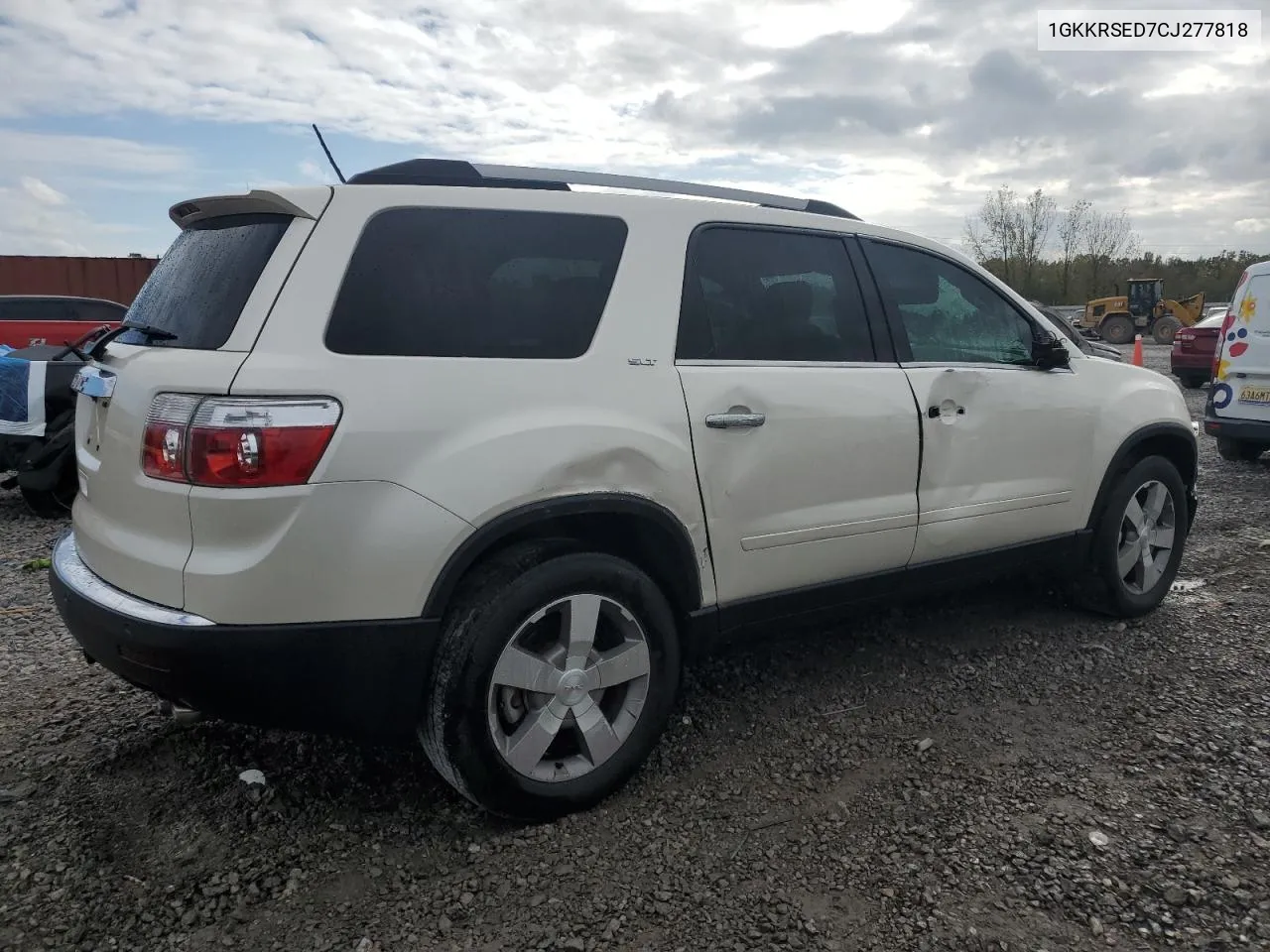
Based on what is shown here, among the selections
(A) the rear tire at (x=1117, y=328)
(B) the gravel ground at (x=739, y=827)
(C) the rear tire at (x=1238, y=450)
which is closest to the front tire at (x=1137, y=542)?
(B) the gravel ground at (x=739, y=827)

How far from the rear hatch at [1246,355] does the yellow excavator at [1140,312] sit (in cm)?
2046

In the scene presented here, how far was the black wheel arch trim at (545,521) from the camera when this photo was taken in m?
2.38

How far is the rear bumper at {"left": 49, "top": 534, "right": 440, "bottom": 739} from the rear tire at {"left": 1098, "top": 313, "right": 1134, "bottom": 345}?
97.0 ft

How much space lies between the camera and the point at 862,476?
3.22 metres

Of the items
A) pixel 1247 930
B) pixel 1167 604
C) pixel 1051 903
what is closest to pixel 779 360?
pixel 1051 903

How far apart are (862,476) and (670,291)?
0.93 meters

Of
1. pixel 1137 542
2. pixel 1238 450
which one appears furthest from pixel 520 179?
pixel 1238 450

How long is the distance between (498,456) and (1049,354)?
98.8 inches

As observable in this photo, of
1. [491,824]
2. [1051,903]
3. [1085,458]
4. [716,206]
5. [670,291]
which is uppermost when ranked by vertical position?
[716,206]

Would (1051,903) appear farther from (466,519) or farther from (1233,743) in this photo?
(466,519)

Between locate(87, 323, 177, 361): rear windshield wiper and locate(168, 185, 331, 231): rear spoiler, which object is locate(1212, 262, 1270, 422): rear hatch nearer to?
locate(168, 185, 331, 231): rear spoiler

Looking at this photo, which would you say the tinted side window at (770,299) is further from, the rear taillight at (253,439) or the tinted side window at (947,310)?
the rear taillight at (253,439)

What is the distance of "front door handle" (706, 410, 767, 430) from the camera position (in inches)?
112

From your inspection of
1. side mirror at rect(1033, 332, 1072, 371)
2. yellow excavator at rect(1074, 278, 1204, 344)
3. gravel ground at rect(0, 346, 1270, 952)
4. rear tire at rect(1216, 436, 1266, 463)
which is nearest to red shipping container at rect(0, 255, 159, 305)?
gravel ground at rect(0, 346, 1270, 952)
